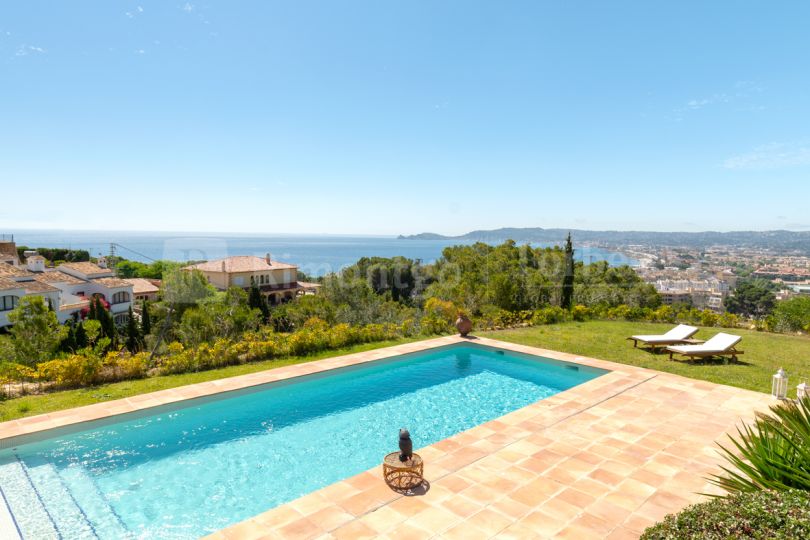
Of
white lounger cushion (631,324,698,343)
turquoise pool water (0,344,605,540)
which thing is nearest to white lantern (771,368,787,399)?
turquoise pool water (0,344,605,540)

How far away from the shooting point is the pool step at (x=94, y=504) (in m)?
4.31

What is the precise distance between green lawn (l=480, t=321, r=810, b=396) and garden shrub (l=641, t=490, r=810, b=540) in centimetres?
723

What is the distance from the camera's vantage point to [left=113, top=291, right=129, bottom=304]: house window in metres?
30.2

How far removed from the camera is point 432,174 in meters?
31.7

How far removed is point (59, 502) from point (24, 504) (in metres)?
0.33

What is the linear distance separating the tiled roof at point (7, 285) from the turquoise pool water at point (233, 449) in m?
20.4

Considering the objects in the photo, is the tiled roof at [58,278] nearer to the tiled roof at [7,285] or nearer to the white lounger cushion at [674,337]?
the tiled roof at [7,285]

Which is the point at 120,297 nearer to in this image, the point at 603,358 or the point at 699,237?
the point at 603,358

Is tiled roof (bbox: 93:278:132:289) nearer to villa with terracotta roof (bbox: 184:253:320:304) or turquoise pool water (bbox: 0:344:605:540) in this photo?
villa with terracotta roof (bbox: 184:253:320:304)

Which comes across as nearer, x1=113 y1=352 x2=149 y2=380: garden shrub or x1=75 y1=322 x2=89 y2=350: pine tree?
x1=113 y1=352 x2=149 y2=380: garden shrub

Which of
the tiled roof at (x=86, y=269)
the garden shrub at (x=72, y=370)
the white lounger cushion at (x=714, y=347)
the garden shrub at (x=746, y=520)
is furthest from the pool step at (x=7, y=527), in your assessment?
the tiled roof at (x=86, y=269)

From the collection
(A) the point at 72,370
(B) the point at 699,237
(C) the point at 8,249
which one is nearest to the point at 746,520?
(A) the point at 72,370

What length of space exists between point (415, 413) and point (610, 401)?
11.9ft

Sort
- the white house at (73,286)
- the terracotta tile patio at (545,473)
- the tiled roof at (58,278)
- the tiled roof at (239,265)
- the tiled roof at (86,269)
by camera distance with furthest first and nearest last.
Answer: the tiled roof at (239,265)
the tiled roof at (86,269)
the tiled roof at (58,278)
the white house at (73,286)
the terracotta tile patio at (545,473)
